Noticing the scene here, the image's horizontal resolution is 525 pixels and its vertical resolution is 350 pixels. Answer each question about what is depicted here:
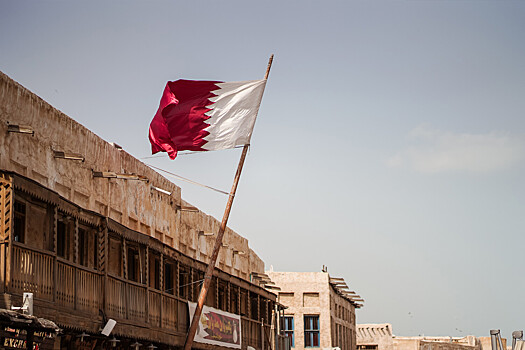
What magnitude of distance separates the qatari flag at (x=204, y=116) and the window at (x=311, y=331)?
29.8m

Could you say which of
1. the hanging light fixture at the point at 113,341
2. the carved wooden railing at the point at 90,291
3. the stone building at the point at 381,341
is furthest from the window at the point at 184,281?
the stone building at the point at 381,341

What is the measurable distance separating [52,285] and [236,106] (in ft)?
24.1

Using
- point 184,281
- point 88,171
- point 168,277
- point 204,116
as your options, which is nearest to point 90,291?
point 88,171

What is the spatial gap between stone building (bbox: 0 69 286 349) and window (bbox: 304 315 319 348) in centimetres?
2277

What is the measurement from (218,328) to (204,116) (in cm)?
729

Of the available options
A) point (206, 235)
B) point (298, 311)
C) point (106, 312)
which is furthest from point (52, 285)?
point (298, 311)

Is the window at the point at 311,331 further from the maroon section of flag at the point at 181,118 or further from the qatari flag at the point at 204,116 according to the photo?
the maroon section of flag at the point at 181,118

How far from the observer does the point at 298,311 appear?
48938 mm

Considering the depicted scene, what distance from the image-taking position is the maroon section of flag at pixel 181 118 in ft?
65.8

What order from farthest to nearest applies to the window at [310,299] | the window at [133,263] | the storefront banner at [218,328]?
the window at [310,299] → the storefront banner at [218,328] → the window at [133,263]

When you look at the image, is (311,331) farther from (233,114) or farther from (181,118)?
(181,118)

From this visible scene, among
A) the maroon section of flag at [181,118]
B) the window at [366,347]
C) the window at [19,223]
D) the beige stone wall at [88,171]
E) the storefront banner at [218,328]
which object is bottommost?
the window at [366,347]

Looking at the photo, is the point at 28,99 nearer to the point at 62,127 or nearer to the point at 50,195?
the point at 62,127

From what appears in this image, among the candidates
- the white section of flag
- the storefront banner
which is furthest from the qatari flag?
the storefront banner
